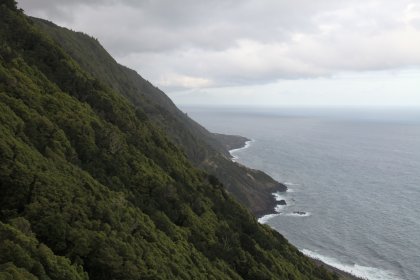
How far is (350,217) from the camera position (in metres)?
110

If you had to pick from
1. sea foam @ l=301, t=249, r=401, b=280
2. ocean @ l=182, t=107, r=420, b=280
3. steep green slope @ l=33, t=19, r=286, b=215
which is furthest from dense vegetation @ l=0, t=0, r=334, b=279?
steep green slope @ l=33, t=19, r=286, b=215

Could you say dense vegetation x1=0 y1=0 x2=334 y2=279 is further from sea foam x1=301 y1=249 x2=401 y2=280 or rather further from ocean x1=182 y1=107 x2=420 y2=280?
ocean x1=182 y1=107 x2=420 y2=280

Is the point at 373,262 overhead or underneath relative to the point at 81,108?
underneath

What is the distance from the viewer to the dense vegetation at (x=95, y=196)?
26.5m

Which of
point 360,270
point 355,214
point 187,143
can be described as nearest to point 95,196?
point 360,270

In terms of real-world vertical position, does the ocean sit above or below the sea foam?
above

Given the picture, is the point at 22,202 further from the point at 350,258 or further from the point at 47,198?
the point at 350,258

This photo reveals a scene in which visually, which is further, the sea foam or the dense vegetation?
the sea foam

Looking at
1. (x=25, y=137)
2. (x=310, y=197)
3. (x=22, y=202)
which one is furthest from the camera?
(x=310, y=197)

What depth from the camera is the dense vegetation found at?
2653 cm

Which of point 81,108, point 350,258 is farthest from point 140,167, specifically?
point 350,258

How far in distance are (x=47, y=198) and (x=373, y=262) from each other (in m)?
73.4

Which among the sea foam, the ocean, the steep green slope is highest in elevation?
the steep green slope

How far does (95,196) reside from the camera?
34.1 meters
